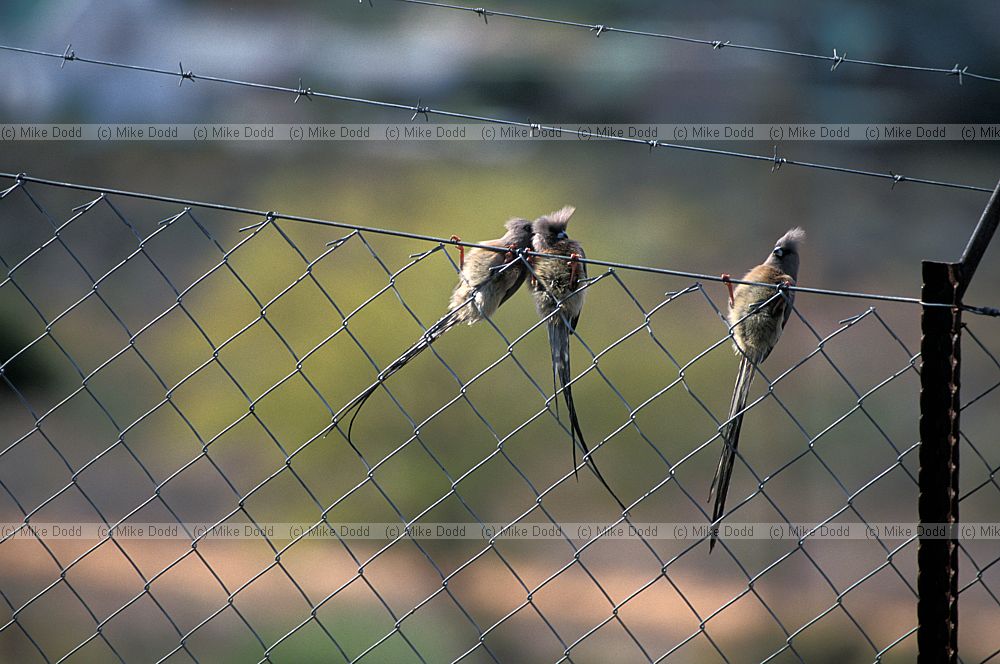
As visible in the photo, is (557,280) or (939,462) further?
(557,280)

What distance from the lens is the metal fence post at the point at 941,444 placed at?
105 centimetres

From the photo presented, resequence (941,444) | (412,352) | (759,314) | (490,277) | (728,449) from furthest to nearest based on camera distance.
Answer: (490,277) → (759,314) → (412,352) → (728,449) → (941,444)

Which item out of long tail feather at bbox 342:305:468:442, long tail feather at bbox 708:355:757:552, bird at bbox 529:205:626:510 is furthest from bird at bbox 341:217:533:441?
long tail feather at bbox 708:355:757:552

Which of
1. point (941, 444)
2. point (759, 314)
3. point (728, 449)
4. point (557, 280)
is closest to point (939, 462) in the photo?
point (941, 444)

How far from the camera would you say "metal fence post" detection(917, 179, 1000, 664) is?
3.46ft

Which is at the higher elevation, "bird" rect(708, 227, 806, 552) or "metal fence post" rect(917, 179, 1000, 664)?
"bird" rect(708, 227, 806, 552)

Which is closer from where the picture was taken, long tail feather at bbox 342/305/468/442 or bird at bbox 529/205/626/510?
long tail feather at bbox 342/305/468/442

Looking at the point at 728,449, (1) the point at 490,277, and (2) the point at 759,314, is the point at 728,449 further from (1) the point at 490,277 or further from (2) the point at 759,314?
(1) the point at 490,277

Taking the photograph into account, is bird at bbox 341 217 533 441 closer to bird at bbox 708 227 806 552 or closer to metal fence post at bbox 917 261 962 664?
bird at bbox 708 227 806 552

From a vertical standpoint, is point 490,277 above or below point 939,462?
above

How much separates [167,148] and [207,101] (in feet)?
1.00

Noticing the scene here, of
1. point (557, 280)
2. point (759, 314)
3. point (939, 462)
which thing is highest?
point (557, 280)

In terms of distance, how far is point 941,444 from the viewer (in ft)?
3.45

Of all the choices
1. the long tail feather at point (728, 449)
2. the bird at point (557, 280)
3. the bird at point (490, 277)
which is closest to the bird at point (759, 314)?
the long tail feather at point (728, 449)
